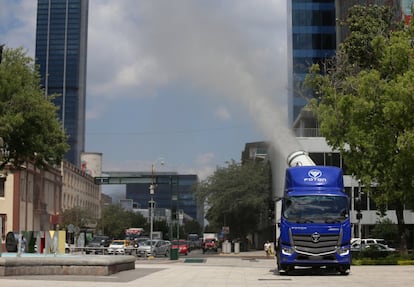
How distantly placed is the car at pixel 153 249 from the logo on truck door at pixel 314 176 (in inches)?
1462

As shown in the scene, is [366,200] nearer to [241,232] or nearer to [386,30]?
[241,232]

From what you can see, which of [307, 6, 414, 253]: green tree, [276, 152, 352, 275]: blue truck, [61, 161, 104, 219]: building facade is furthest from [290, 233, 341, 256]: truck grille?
[61, 161, 104, 219]: building facade

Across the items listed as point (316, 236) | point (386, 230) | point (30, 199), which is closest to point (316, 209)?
point (316, 236)

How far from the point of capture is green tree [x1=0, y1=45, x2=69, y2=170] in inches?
1706

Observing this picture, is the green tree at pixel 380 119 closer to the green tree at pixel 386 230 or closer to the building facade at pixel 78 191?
the green tree at pixel 386 230

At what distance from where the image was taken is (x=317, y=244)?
2392cm

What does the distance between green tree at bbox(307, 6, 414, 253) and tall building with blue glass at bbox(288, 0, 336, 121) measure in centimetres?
5859

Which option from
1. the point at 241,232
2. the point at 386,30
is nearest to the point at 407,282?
the point at 386,30

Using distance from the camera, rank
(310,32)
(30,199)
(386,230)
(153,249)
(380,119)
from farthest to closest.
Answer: (310,32) < (30,199) < (386,230) < (153,249) < (380,119)

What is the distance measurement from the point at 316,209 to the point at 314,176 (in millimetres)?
1697

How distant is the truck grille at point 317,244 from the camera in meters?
23.9

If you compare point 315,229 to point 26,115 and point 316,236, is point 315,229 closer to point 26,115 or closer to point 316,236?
point 316,236

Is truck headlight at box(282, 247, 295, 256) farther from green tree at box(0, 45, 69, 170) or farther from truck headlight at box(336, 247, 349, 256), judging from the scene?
green tree at box(0, 45, 69, 170)

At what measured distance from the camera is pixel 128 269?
2948 cm
